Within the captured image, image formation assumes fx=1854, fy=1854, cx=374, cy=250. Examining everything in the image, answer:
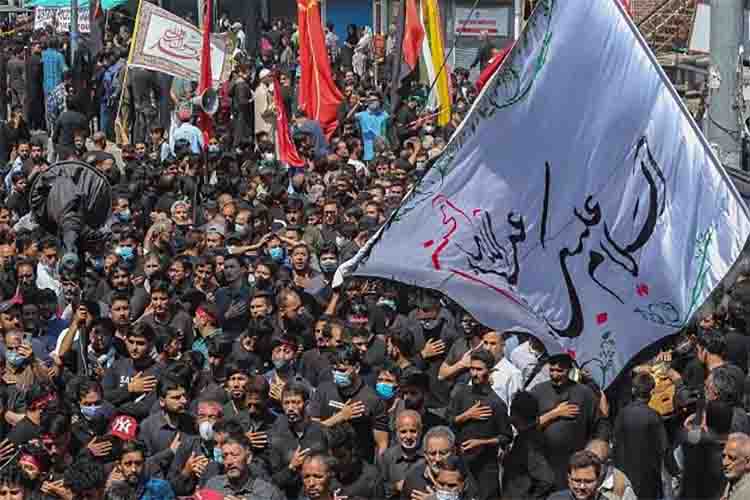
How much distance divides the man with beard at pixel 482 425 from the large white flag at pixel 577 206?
1089mm

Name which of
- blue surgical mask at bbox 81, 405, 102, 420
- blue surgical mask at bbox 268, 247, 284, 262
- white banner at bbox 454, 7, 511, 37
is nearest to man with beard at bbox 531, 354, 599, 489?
blue surgical mask at bbox 81, 405, 102, 420

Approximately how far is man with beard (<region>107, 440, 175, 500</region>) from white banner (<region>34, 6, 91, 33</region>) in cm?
1990

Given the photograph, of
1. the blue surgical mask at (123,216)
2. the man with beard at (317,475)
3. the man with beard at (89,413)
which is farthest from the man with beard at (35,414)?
the blue surgical mask at (123,216)

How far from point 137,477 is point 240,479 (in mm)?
561

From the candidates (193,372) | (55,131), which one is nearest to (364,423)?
(193,372)

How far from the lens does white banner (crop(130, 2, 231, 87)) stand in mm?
20000

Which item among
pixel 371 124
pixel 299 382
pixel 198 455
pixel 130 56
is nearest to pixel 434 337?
pixel 299 382

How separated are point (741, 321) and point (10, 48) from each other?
20.0 m

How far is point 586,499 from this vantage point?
26.6ft

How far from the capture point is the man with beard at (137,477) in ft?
29.3

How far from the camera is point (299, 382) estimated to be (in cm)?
1014

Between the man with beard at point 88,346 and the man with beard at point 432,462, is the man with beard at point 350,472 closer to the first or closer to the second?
the man with beard at point 432,462

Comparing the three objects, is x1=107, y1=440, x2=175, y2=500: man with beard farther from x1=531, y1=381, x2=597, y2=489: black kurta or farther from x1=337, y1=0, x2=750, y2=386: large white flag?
x1=531, y1=381, x2=597, y2=489: black kurta

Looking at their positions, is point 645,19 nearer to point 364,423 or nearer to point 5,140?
point 5,140
